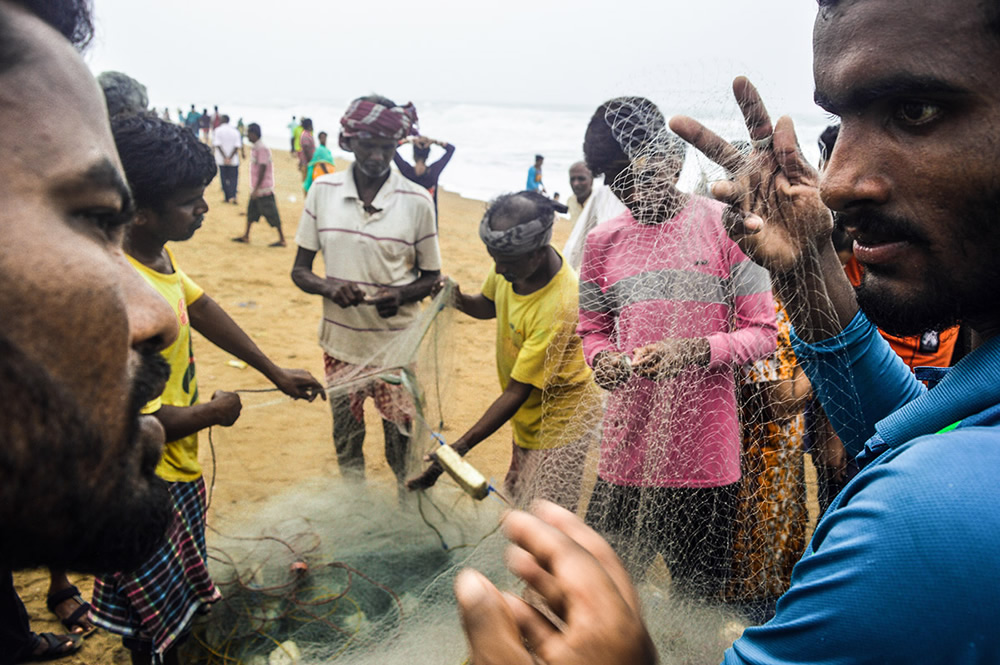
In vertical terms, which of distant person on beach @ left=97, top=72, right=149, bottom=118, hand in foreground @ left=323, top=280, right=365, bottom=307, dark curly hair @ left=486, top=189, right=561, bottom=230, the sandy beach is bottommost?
the sandy beach

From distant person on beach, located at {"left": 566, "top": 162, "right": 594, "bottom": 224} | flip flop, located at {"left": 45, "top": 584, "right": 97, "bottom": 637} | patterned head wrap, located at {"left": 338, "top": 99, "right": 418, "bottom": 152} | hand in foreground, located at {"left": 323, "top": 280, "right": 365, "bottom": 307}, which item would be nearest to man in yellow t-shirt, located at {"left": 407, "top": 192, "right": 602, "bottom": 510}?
hand in foreground, located at {"left": 323, "top": 280, "right": 365, "bottom": 307}

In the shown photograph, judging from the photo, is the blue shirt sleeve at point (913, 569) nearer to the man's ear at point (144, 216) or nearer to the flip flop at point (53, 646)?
the man's ear at point (144, 216)

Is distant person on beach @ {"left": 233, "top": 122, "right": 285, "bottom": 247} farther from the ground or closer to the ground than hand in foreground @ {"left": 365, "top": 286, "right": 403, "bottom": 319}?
closer to the ground

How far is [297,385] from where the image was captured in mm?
3361

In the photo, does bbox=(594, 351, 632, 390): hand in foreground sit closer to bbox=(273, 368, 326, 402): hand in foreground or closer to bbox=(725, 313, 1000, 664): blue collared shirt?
bbox=(725, 313, 1000, 664): blue collared shirt

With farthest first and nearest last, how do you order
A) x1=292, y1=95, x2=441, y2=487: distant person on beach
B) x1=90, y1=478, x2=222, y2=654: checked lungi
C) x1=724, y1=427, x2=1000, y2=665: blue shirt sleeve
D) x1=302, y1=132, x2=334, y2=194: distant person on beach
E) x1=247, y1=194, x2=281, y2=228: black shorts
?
x1=247, y1=194, x2=281, y2=228: black shorts, x1=302, y1=132, x2=334, y2=194: distant person on beach, x1=292, y1=95, x2=441, y2=487: distant person on beach, x1=90, y1=478, x2=222, y2=654: checked lungi, x1=724, y1=427, x2=1000, y2=665: blue shirt sleeve

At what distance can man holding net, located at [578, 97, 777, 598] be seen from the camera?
6.56 feet

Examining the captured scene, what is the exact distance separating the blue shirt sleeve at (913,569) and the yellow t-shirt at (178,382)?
2469 mm

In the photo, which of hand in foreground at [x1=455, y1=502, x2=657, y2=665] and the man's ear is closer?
hand in foreground at [x1=455, y1=502, x2=657, y2=665]

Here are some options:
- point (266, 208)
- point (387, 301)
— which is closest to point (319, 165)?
point (266, 208)

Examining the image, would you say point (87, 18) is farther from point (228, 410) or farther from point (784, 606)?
point (228, 410)

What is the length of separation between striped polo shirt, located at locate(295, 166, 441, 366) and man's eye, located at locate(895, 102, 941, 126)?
331 cm

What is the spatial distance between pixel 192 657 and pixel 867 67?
3.39 meters

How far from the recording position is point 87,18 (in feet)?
3.46
